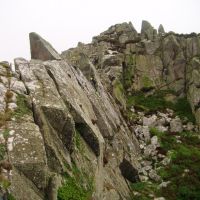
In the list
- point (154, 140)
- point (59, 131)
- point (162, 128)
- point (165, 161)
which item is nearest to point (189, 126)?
point (162, 128)

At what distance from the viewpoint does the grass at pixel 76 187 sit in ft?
Answer: 66.2

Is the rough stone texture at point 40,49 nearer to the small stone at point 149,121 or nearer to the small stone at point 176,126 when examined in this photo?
the small stone at point 149,121

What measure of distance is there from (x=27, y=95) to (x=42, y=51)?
10896 millimetres

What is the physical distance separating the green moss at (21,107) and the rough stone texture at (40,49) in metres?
10.7

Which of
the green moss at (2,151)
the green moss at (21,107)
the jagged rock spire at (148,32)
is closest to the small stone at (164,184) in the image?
the green moss at (21,107)

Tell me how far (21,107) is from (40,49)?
13.0 meters

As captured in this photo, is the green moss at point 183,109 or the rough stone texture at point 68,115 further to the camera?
the green moss at point 183,109

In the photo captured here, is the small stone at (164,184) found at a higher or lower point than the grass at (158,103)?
lower

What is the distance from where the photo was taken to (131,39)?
7025cm

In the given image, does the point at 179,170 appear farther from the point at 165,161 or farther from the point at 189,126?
the point at 189,126

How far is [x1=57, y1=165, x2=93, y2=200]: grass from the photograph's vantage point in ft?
66.2

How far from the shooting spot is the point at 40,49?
34.5 m

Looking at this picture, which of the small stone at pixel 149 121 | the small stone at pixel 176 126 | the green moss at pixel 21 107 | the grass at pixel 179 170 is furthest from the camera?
the small stone at pixel 149 121

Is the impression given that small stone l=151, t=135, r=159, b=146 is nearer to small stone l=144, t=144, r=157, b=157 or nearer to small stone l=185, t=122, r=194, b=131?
small stone l=144, t=144, r=157, b=157
